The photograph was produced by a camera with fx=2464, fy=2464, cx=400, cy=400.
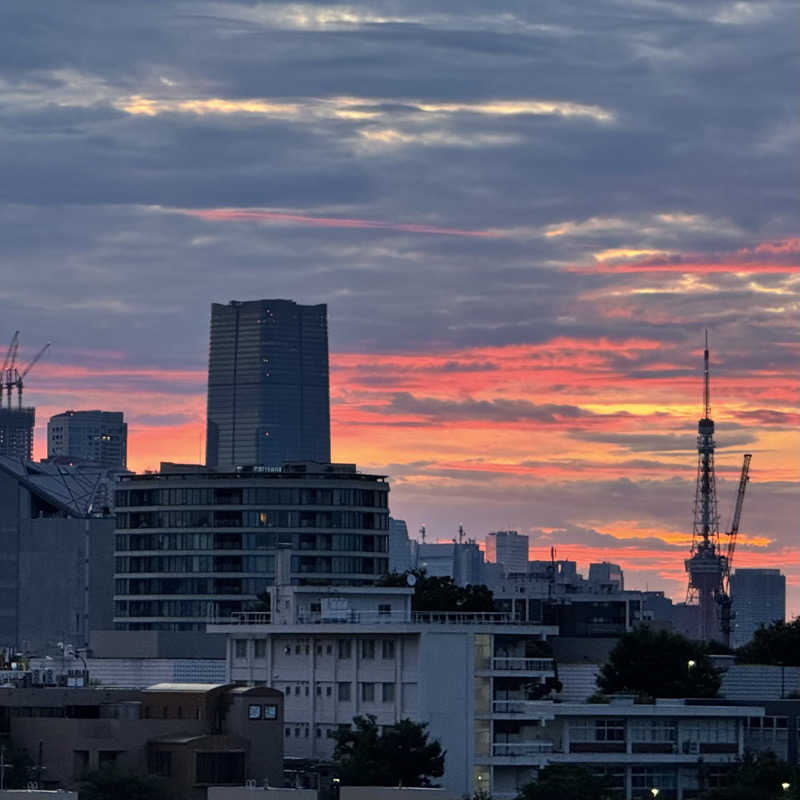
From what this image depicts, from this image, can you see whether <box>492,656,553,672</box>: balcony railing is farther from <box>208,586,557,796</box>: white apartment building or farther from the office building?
the office building

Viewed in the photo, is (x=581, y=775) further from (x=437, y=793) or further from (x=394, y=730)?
(x=437, y=793)

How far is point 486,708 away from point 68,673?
35105 millimetres

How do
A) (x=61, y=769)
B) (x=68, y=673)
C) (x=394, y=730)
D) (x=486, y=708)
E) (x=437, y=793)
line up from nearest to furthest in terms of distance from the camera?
1. (x=437, y=793)
2. (x=61, y=769)
3. (x=394, y=730)
4. (x=486, y=708)
5. (x=68, y=673)

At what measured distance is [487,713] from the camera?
181000 mm

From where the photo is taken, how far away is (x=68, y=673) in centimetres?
19450

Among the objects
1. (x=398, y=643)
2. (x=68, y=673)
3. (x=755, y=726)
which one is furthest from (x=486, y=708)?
(x=68, y=673)

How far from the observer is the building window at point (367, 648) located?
605 ft

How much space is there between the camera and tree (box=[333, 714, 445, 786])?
536 ft

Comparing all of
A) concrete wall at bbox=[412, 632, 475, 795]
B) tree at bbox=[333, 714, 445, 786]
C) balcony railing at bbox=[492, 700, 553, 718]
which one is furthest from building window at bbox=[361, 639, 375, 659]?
tree at bbox=[333, 714, 445, 786]

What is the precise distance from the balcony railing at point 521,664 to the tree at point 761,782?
1751 cm

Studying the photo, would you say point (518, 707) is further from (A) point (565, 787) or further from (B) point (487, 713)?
(A) point (565, 787)

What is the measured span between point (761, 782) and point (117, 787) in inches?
1837

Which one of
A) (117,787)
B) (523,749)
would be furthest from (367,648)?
(117,787)

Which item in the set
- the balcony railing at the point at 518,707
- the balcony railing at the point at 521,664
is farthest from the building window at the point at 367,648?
the balcony railing at the point at 518,707
